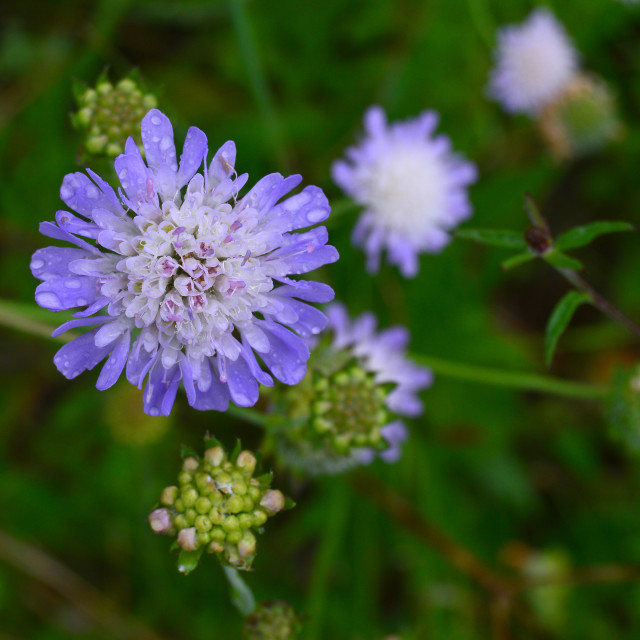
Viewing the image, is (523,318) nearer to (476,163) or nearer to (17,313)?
(476,163)

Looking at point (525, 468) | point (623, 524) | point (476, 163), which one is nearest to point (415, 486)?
point (525, 468)

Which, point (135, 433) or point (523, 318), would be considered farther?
point (523, 318)

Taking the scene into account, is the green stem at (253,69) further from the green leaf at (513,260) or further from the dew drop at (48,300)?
the dew drop at (48,300)

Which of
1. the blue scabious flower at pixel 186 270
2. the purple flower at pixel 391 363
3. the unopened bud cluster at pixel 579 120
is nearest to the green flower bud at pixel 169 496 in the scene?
the blue scabious flower at pixel 186 270

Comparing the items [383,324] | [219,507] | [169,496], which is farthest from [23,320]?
[383,324]

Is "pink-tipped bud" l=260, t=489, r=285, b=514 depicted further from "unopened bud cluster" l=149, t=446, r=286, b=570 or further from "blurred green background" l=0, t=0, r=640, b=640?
"blurred green background" l=0, t=0, r=640, b=640

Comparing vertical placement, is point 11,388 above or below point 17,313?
above
